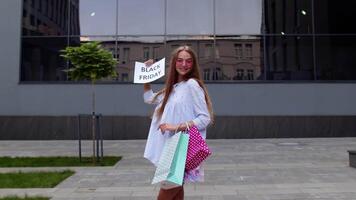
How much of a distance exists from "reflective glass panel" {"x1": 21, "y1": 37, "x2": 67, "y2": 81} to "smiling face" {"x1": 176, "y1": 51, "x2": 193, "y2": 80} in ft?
51.1

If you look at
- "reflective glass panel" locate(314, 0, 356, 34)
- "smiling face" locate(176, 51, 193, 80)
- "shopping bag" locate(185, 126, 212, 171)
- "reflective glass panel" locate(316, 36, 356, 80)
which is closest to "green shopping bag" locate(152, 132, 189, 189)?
"shopping bag" locate(185, 126, 212, 171)

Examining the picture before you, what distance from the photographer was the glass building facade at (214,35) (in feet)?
61.9

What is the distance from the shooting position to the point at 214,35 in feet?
62.5

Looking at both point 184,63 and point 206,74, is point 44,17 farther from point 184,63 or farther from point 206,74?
point 184,63

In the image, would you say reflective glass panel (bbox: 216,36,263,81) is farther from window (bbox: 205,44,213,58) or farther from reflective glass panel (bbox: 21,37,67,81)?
reflective glass panel (bbox: 21,37,67,81)

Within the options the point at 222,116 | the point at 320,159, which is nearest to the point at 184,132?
the point at 320,159

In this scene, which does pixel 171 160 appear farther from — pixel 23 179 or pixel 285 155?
pixel 285 155

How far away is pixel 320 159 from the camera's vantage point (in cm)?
1222

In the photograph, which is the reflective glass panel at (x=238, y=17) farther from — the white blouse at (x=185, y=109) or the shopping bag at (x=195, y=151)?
the shopping bag at (x=195, y=151)

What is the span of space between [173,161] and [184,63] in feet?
3.02

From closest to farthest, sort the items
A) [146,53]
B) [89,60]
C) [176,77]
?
[176,77]
[89,60]
[146,53]

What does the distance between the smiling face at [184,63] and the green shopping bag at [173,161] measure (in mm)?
618

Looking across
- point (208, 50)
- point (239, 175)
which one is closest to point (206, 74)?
point (208, 50)

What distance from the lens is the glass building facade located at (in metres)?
18.9
